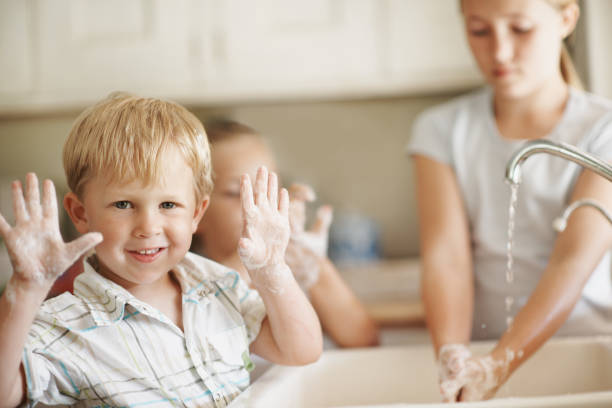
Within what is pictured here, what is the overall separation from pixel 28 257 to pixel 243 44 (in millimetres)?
1504

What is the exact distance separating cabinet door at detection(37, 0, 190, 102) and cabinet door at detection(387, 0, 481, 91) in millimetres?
651

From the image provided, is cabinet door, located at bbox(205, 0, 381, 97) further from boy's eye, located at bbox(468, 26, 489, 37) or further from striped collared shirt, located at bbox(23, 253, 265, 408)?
striped collared shirt, located at bbox(23, 253, 265, 408)

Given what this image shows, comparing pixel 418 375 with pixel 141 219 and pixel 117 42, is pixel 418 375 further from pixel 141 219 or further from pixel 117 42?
pixel 117 42

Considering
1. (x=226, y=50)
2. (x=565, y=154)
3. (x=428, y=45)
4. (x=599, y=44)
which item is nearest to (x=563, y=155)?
(x=565, y=154)

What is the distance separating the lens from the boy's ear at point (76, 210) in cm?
51

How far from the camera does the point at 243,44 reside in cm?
183

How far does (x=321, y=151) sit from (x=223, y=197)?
1.37m

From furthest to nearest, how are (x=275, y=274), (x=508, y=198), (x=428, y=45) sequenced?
(x=428, y=45), (x=508, y=198), (x=275, y=274)

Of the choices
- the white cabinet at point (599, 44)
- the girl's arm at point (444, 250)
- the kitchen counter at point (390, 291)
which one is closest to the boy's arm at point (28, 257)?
the girl's arm at point (444, 250)

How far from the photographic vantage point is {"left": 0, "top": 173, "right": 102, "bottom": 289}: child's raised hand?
0.42m

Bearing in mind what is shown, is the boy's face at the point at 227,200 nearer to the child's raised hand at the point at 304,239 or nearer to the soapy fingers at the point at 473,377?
the child's raised hand at the point at 304,239

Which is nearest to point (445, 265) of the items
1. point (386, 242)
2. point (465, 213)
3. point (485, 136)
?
point (465, 213)

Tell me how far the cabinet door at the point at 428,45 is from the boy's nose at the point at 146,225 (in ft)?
4.78

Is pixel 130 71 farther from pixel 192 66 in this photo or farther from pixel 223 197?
pixel 223 197
